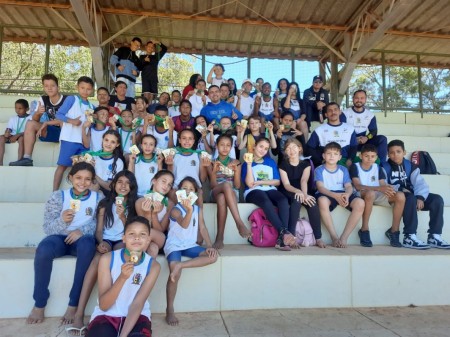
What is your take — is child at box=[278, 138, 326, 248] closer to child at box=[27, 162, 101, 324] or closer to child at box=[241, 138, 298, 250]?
child at box=[241, 138, 298, 250]

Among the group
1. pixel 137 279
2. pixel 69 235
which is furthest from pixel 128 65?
pixel 137 279

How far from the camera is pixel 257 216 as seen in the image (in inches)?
153

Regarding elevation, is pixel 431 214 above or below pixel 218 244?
above

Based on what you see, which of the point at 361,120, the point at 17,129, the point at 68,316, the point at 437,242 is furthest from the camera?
the point at 361,120

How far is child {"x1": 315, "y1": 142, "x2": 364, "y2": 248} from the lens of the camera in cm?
400

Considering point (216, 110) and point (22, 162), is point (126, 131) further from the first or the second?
point (216, 110)

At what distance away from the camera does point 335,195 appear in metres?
4.06

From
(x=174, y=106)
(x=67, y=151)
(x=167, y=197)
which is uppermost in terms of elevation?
(x=174, y=106)

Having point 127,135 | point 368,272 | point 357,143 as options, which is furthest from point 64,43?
point 368,272

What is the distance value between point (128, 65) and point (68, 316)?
6118 millimetres

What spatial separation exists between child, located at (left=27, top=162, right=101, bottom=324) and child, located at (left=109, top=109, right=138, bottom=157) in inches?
58.3

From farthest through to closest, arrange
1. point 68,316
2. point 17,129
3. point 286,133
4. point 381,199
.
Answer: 1. point 286,133
2. point 17,129
3. point 381,199
4. point 68,316

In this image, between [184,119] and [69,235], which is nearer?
[69,235]

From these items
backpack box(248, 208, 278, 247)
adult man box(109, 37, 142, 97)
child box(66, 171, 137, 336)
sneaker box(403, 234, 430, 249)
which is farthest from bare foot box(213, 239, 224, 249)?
adult man box(109, 37, 142, 97)
